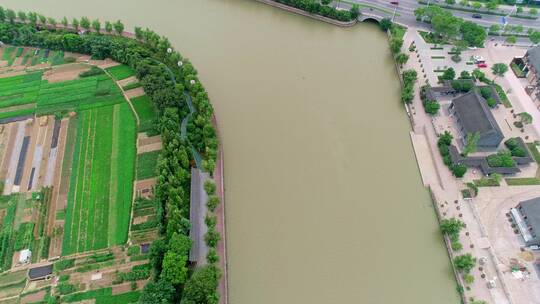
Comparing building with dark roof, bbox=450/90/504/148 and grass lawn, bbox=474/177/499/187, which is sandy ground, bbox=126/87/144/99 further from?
grass lawn, bbox=474/177/499/187

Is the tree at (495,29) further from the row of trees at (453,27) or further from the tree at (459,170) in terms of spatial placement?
the tree at (459,170)

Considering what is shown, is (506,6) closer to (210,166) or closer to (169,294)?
(210,166)

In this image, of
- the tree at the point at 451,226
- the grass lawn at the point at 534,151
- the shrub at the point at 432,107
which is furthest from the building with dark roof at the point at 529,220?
the shrub at the point at 432,107

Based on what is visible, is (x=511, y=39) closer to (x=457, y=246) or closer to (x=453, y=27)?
(x=453, y=27)

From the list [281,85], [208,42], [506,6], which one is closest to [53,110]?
[208,42]

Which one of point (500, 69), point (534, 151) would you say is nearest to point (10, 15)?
point (500, 69)

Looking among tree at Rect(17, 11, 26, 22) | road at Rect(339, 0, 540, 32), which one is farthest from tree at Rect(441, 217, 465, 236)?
tree at Rect(17, 11, 26, 22)
